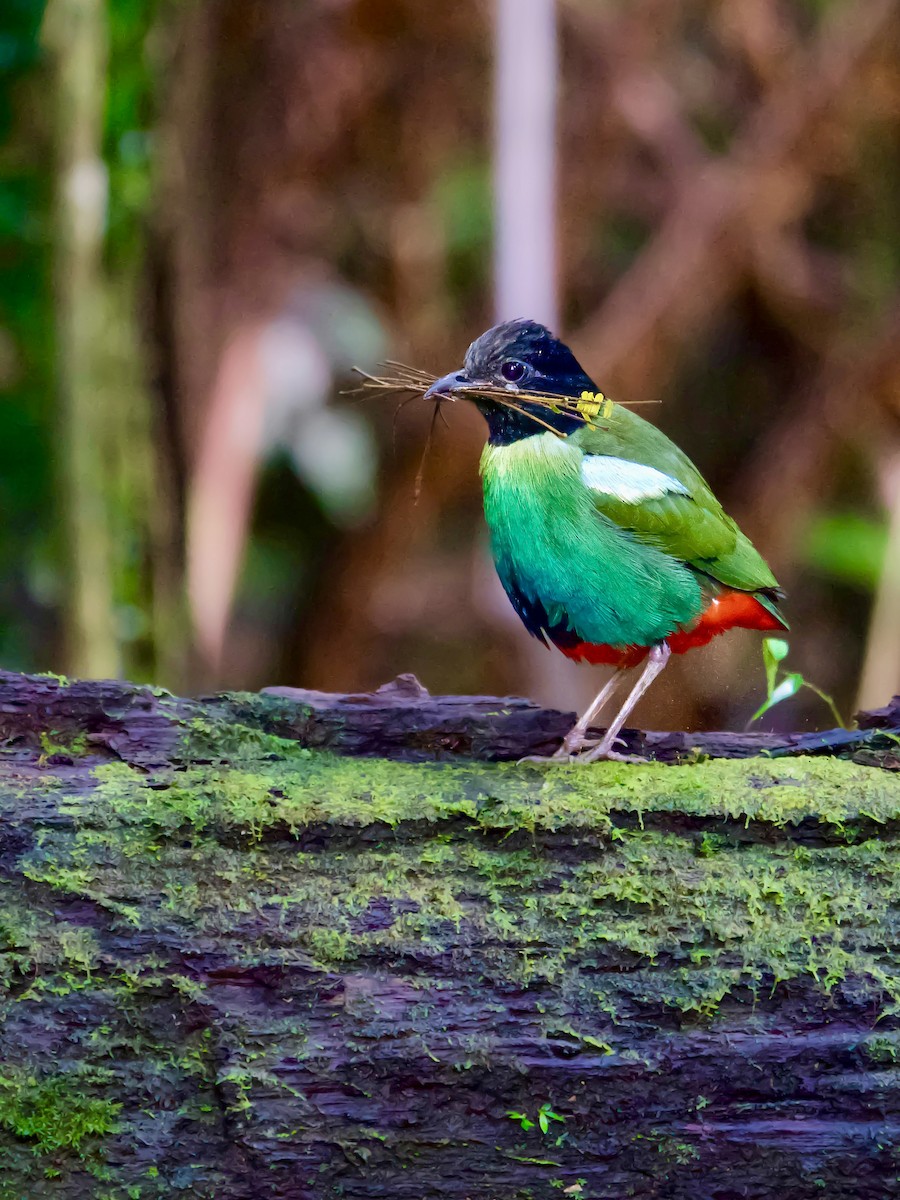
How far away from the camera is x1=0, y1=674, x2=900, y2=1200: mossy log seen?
2051 millimetres

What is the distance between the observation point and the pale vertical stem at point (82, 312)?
5066 millimetres

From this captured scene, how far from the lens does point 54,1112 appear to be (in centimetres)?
204

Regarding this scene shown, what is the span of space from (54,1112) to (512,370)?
179cm

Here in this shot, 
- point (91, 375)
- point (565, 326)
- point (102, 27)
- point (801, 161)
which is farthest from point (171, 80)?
point (801, 161)

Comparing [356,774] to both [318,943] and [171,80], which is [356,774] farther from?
[171,80]

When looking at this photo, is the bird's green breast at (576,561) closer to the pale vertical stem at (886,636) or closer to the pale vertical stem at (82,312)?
the pale vertical stem at (82,312)

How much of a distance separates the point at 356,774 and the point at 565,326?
5.48 m

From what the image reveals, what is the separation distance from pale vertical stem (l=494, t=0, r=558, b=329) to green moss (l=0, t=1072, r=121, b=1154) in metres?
3.84

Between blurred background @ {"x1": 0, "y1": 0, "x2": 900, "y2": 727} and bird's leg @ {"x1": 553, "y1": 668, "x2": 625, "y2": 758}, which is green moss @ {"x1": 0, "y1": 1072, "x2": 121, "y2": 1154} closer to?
bird's leg @ {"x1": 553, "y1": 668, "x2": 625, "y2": 758}

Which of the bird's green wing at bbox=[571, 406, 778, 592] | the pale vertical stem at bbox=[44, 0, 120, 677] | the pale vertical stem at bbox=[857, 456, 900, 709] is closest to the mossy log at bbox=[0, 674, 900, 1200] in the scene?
the bird's green wing at bbox=[571, 406, 778, 592]

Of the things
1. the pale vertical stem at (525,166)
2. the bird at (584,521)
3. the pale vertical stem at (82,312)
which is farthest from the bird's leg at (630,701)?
the pale vertical stem at (82,312)

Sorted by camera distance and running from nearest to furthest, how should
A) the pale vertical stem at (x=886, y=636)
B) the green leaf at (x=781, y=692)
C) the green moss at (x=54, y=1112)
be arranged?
the green moss at (x=54, y=1112) < the green leaf at (x=781, y=692) < the pale vertical stem at (x=886, y=636)

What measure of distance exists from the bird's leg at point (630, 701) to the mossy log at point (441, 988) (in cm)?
21

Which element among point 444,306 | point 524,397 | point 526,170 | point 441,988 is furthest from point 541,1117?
point 444,306
